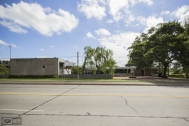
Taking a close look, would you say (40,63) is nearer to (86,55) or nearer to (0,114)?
(86,55)

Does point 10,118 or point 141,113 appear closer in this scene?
point 10,118

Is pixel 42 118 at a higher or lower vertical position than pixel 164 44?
lower

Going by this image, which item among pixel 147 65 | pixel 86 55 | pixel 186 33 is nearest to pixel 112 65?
pixel 86 55

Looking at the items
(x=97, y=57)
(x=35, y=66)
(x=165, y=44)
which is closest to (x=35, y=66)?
(x=35, y=66)

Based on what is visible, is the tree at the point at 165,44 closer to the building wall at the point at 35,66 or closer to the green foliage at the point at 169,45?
the green foliage at the point at 169,45

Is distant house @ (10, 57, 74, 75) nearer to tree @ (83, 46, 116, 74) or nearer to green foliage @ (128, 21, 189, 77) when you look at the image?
tree @ (83, 46, 116, 74)

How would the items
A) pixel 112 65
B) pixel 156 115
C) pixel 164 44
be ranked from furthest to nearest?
pixel 112 65, pixel 164 44, pixel 156 115

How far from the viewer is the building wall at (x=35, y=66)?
33.6 m

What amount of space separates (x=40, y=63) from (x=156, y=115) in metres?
33.3

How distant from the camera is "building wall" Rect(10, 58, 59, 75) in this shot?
3356 cm

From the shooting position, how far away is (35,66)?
33.9m

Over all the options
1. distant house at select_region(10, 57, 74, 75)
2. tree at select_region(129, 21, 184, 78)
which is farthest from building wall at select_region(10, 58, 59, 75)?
tree at select_region(129, 21, 184, 78)

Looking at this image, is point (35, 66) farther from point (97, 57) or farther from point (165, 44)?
point (165, 44)

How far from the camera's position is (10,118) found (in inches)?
184
